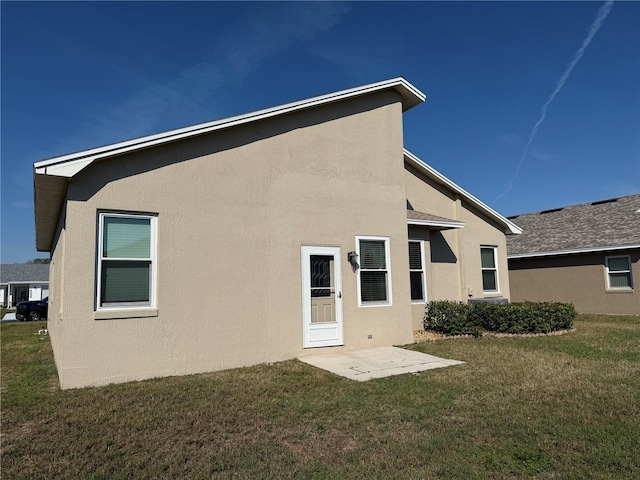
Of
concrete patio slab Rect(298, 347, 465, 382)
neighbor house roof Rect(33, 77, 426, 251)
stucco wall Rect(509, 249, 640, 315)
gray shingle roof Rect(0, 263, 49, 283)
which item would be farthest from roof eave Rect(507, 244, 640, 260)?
gray shingle roof Rect(0, 263, 49, 283)

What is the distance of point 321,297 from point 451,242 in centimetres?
687

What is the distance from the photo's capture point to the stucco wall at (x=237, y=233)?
6.91 m

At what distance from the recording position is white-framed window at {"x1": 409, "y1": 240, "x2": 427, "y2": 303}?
1261 centimetres

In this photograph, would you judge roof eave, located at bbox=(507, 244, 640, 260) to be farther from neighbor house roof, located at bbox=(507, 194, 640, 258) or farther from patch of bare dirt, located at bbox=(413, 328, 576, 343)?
patch of bare dirt, located at bbox=(413, 328, 576, 343)

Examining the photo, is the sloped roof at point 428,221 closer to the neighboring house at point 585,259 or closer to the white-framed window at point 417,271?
the white-framed window at point 417,271

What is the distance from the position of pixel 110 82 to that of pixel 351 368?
961 cm

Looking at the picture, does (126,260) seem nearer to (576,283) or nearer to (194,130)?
(194,130)

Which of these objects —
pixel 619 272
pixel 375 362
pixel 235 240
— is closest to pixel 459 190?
pixel 375 362

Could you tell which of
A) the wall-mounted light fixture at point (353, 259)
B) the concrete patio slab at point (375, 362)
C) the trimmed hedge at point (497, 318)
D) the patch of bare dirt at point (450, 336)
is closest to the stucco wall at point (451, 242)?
the trimmed hedge at point (497, 318)

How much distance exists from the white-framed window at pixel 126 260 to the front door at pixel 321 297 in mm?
3048

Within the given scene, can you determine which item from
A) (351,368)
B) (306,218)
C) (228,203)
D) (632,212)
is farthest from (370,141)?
(632,212)

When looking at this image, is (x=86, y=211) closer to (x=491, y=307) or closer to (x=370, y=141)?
(x=370, y=141)

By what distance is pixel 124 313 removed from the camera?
23.1 ft

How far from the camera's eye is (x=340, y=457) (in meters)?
4.12
